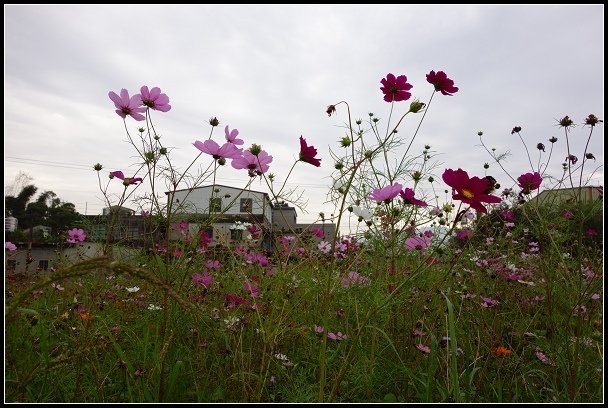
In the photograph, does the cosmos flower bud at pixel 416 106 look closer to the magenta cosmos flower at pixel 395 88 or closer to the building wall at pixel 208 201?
the magenta cosmos flower at pixel 395 88

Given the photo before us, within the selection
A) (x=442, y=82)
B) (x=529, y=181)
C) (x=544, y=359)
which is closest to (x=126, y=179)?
(x=442, y=82)

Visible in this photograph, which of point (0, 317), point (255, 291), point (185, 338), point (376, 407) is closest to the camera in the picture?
point (0, 317)

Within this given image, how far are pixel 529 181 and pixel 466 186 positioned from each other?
24.8 inches

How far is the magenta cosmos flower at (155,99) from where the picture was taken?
1.26 meters

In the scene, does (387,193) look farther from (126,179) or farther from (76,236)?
(76,236)

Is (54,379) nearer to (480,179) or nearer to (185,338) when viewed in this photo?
(185,338)

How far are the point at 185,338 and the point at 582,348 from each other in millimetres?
1355

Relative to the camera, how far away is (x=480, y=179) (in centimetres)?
89

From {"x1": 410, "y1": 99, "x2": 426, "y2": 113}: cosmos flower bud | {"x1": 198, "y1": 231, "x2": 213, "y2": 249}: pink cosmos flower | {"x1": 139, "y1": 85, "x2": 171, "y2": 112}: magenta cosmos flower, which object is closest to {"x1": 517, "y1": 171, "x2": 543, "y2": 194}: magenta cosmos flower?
{"x1": 410, "y1": 99, "x2": 426, "y2": 113}: cosmos flower bud

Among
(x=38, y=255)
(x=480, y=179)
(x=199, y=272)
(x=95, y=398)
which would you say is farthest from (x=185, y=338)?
(x=38, y=255)

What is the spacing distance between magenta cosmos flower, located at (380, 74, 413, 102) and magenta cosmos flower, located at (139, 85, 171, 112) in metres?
0.64

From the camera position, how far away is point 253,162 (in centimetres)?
123

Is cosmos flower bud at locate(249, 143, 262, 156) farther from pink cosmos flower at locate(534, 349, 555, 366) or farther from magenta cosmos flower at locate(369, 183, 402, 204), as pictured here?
pink cosmos flower at locate(534, 349, 555, 366)

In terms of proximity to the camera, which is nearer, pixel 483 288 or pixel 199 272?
pixel 199 272
